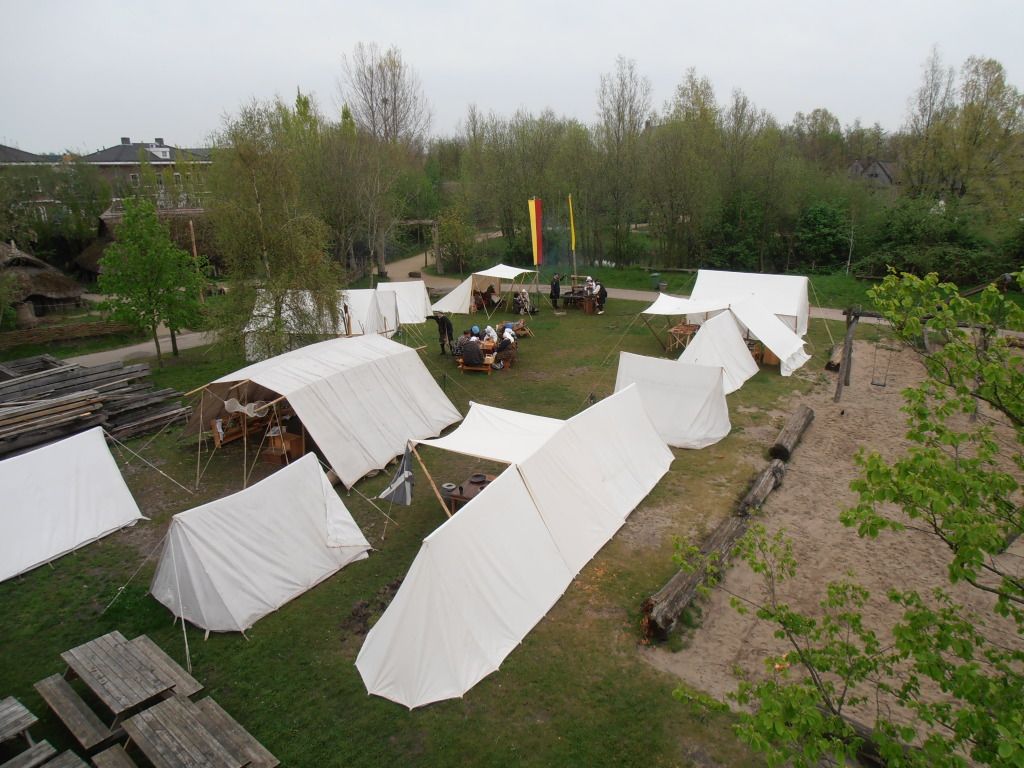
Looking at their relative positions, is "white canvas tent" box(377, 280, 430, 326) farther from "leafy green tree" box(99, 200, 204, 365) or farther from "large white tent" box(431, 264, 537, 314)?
"leafy green tree" box(99, 200, 204, 365)

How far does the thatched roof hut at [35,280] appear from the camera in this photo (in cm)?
2045

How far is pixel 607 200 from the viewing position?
2705 cm

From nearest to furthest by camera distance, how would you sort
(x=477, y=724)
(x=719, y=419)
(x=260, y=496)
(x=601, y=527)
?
(x=477, y=724)
(x=260, y=496)
(x=601, y=527)
(x=719, y=419)

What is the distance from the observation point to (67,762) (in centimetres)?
468

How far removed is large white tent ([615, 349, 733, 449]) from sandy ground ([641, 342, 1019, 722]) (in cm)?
145

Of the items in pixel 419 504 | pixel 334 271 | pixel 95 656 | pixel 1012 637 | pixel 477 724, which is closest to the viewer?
pixel 477 724

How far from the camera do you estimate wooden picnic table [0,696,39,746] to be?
4.97 meters

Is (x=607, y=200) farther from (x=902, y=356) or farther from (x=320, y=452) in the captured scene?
(x=320, y=452)

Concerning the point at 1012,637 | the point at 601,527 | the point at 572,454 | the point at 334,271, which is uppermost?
the point at 334,271

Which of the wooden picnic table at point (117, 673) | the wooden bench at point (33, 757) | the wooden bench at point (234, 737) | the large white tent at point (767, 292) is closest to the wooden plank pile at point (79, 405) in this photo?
the wooden picnic table at point (117, 673)

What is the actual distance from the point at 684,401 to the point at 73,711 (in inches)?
366

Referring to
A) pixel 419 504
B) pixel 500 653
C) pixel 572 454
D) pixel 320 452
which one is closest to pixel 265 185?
pixel 320 452

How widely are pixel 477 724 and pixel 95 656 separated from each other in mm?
3679

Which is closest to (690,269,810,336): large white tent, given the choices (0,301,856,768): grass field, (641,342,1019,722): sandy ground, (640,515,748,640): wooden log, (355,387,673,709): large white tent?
(641,342,1019,722): sandy ground
